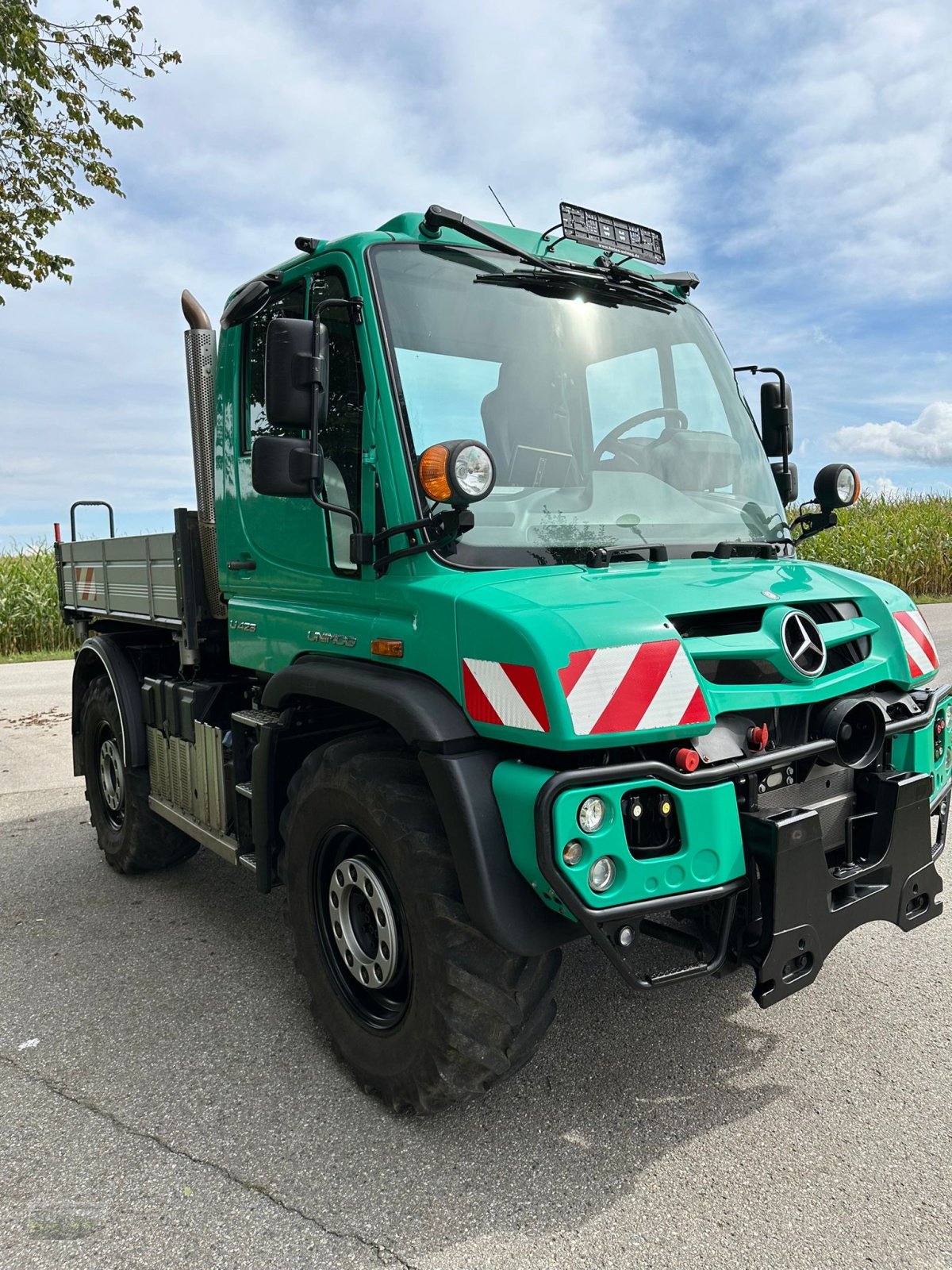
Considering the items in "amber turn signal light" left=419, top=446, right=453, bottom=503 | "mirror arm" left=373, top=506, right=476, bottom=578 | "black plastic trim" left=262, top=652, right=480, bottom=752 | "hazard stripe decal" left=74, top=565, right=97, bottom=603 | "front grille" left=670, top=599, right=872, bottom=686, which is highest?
"amber turn signal light" left=419, top=446, right=453, bottom=503

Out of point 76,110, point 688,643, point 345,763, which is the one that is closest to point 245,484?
point 345,763

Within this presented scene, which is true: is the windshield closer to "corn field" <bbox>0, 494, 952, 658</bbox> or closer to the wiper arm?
the wiper arm

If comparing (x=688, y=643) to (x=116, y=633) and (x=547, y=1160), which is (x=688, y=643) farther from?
(x=116, y=633)

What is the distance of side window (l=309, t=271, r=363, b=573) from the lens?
3.22 m

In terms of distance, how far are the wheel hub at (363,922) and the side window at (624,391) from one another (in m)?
1.77

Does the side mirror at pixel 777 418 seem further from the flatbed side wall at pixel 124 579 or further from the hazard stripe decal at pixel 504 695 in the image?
the flatbed side wall at pixel 124 579

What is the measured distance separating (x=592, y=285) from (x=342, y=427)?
1169mm

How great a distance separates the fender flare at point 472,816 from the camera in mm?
2570

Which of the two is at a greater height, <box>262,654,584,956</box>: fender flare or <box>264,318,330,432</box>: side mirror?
<box>264,318,330,432</box>: side mirror

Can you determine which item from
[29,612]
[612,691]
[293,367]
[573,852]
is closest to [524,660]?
[612,691]

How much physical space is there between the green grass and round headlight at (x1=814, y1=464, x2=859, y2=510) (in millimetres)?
17380

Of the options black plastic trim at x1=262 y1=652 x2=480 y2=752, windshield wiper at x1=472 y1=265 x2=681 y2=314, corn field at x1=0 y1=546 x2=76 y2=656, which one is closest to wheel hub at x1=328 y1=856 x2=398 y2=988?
black plastic trim at x1=262 y1=652 x2=480 y2=752

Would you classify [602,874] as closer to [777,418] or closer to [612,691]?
[612,691]

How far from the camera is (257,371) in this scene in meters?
3.94
